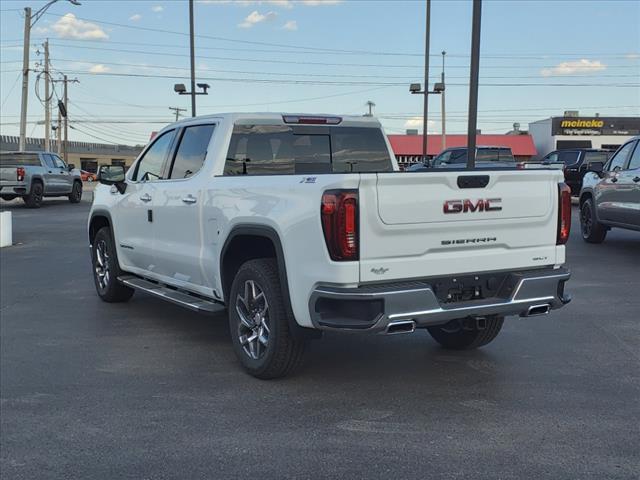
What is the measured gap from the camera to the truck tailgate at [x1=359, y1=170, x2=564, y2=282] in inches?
161

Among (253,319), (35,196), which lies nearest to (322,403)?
(253,319)

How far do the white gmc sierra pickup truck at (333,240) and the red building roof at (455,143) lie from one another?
43.0m

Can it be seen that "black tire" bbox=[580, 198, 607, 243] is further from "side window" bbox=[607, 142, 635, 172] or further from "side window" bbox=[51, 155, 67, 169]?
"side window" bbox=[51, 155, 67, 169]

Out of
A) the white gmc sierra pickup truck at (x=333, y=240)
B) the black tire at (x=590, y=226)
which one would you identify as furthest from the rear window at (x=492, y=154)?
the white gmc sierra pickup truck at (x=333, y=240)

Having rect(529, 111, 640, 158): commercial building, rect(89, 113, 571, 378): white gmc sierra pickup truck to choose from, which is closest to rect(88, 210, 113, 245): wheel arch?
rect(89, 113, 571, 378): white gmc sierra pickup truck

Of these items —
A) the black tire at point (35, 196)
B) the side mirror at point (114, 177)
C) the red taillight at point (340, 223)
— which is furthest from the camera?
the black tire at point (35, 196)

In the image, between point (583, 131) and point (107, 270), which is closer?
point (107, 270)

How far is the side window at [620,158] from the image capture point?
441 inches

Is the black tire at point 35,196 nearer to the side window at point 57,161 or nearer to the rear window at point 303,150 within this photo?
the side window at point 57,161

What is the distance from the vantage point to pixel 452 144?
51188mm

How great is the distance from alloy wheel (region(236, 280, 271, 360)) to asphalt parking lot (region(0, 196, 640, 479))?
25 centimetres

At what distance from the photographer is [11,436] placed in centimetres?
403

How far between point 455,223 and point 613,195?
798 cm

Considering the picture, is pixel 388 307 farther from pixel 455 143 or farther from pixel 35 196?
pixel 455 143
